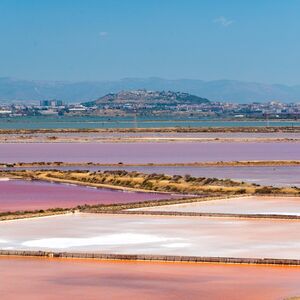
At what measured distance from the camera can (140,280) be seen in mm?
16859

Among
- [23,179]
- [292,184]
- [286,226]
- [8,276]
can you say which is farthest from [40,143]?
[8,276]

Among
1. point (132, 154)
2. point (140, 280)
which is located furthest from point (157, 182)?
point (132, 154)

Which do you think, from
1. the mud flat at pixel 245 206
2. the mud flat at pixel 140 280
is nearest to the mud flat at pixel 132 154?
the mud flat at pixel 245 206

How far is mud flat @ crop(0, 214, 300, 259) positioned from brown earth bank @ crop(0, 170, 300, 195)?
26.3 feet

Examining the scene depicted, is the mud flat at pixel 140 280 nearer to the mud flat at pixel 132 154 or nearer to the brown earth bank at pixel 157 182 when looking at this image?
the brown earth bank at pixel 157 182

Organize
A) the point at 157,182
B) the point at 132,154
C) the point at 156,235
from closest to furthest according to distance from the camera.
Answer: the point at 156,235
the point at 157,182
the point at 132,154

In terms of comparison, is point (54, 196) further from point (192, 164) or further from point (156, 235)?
point (192, 164)

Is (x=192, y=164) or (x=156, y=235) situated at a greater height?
(x=156, y=235)

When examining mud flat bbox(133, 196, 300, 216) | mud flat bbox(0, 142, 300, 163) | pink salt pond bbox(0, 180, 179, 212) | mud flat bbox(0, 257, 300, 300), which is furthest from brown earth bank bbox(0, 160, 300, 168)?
mud flat bbox(0, 257, 300, 300)

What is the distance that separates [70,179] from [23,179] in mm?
1783

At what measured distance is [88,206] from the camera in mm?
27266

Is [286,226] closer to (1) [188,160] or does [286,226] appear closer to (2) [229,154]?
(1) [188,160]

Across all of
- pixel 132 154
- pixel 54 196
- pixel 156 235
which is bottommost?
pixel 132 154

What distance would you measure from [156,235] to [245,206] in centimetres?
654
